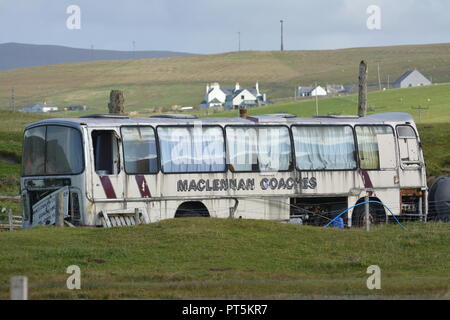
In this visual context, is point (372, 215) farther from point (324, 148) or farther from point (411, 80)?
point (411, 80)

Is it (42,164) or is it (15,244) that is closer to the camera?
(15,244)

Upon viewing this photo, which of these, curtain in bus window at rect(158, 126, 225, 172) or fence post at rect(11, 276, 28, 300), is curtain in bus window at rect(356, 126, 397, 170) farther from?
fence post at rect(11, 276, 28, 300)

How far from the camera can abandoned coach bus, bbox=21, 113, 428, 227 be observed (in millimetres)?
29656

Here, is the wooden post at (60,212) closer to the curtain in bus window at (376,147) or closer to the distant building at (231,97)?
the curtain in bus window at (376,147)

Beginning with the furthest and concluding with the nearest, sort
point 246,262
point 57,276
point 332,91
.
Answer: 1. point 332,91
2. point 246,262
3. point 57,276

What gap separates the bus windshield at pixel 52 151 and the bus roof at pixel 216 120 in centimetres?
26

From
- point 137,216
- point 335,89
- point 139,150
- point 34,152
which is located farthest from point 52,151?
point 335,89

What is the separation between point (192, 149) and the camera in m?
31.2

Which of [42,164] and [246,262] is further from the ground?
[42,164]
